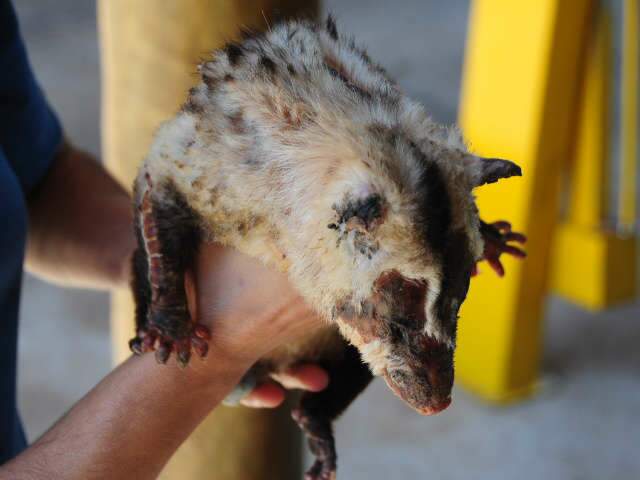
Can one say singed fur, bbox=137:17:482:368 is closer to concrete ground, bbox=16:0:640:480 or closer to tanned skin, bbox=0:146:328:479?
tanned skin, bbox=0:146:328:479

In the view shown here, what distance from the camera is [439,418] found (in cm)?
416

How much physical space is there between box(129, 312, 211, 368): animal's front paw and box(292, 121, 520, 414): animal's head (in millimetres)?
263

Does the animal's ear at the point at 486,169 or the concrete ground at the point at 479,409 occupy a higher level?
the animal's ear at the point at 486,169

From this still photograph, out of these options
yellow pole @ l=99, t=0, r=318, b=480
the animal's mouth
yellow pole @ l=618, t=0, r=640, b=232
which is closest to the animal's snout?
the animal's mouth

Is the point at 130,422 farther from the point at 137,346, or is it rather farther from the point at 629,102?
the point at 629,102

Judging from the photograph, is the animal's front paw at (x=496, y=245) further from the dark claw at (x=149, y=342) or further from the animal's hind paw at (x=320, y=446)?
the dark claw at (x=149, y=342)

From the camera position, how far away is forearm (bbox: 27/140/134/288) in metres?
2.01

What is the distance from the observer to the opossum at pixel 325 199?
1.33 metres

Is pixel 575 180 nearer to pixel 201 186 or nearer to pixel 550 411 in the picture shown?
pixel 550 411

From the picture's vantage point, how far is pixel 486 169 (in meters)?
1.43

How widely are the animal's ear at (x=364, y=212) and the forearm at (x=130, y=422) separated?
43cm

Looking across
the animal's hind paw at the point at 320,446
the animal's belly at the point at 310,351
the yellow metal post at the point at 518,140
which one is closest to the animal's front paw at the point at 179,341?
the animal's belly at the point at 310,351

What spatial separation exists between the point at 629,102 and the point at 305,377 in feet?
9.94

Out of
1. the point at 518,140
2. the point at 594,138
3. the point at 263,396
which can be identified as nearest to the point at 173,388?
the point at 263,396
